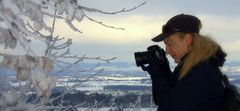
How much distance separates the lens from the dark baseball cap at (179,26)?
298 centimetres

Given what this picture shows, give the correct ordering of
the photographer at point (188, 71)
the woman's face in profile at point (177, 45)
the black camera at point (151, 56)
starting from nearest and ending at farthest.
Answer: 1. the photographer at point (188, 71)
2. the woman's face in profile at point (177, 45)
3. the black camera at point (151, 56)

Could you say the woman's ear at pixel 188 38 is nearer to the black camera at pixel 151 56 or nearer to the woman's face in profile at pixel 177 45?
the woman's face in profile at pixel 177 45

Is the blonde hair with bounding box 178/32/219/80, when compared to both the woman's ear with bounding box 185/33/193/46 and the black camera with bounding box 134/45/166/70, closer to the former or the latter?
the woman's ear with bounding box 185/33/193/46

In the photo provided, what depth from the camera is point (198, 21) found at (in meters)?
3.11

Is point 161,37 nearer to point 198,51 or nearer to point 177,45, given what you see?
point 177,45

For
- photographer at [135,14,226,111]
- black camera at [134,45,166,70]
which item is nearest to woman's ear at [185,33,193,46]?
photographer at [135,14,226,111]

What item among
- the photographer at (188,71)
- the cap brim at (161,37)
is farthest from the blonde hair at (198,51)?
the cap brim at (161,37)

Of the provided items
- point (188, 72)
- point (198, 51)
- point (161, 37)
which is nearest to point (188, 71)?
point (188, 72)

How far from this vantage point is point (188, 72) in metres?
2.86

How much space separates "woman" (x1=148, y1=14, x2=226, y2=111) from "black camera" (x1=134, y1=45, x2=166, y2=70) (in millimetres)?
62

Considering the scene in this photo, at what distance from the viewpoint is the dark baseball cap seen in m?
2.98

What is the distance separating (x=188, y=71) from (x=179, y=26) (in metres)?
0.27

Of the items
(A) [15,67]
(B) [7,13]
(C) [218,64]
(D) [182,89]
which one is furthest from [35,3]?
(C) [218,64]

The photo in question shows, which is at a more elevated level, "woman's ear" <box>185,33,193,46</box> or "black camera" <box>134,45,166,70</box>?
"woman's ear" <box>185,33,193,46</box>
